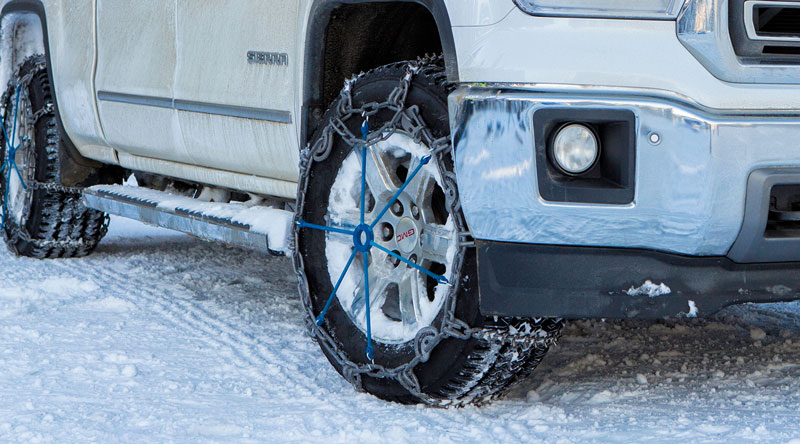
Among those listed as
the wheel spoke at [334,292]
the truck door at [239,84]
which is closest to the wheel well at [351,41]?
the truck door at [239,84]

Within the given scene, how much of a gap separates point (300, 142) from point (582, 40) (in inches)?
45.9

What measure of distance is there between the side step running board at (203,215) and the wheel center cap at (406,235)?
0.57 meters

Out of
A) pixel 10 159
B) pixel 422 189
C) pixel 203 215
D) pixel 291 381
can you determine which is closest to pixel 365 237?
pixel 422 189

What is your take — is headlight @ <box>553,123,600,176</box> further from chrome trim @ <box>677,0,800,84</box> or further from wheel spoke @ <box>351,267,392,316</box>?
wheel spoke @ <box>351,267,392,316</box>

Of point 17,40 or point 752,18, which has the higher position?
point 752,18

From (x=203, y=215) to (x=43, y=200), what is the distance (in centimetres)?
195

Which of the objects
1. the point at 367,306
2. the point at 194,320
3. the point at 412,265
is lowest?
the point at 194,320

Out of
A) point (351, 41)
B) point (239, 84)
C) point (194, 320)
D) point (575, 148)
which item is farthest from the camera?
point (194, 320)

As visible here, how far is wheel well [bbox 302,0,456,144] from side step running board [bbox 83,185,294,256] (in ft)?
1.19

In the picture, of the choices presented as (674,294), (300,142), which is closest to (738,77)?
(674,294)

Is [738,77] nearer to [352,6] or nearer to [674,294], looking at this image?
[674,294]

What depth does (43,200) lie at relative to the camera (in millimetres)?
5223

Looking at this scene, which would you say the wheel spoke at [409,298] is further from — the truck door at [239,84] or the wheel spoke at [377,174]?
the truck door at [239,84]

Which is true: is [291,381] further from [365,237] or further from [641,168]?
[641,168]
